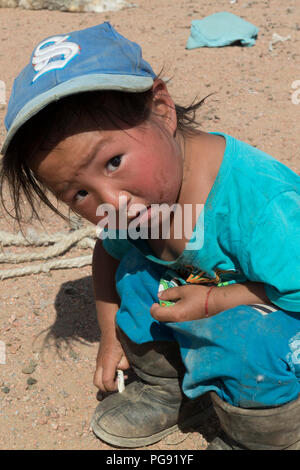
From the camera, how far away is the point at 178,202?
1.60m

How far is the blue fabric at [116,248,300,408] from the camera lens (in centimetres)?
146

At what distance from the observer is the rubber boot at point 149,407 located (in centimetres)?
181

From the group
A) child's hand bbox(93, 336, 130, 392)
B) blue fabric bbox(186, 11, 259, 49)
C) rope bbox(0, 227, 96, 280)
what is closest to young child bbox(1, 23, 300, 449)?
child's hand bbox(93, 336, 130, 392)

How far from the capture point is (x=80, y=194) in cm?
145

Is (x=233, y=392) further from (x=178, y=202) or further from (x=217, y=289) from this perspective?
(x=178, y=202)

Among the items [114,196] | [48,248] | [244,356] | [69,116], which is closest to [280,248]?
[244,356]

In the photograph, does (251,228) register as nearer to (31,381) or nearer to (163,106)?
(163,106)

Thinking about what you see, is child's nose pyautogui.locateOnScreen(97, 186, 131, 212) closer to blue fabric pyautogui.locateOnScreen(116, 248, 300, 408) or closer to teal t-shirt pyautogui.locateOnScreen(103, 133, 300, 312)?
teal t-shirt pyautogui.locateOnScreen(103, 133, 300, 312)

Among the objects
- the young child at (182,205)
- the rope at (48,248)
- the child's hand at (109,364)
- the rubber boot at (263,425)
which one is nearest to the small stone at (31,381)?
the child's hand at (109,364)

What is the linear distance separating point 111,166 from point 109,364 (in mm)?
832

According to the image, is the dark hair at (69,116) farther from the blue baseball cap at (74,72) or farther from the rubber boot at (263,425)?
the rubber boot at (263,425)

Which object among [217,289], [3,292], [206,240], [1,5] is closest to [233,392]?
[217,289]

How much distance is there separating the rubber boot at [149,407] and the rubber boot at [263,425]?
0.26m
